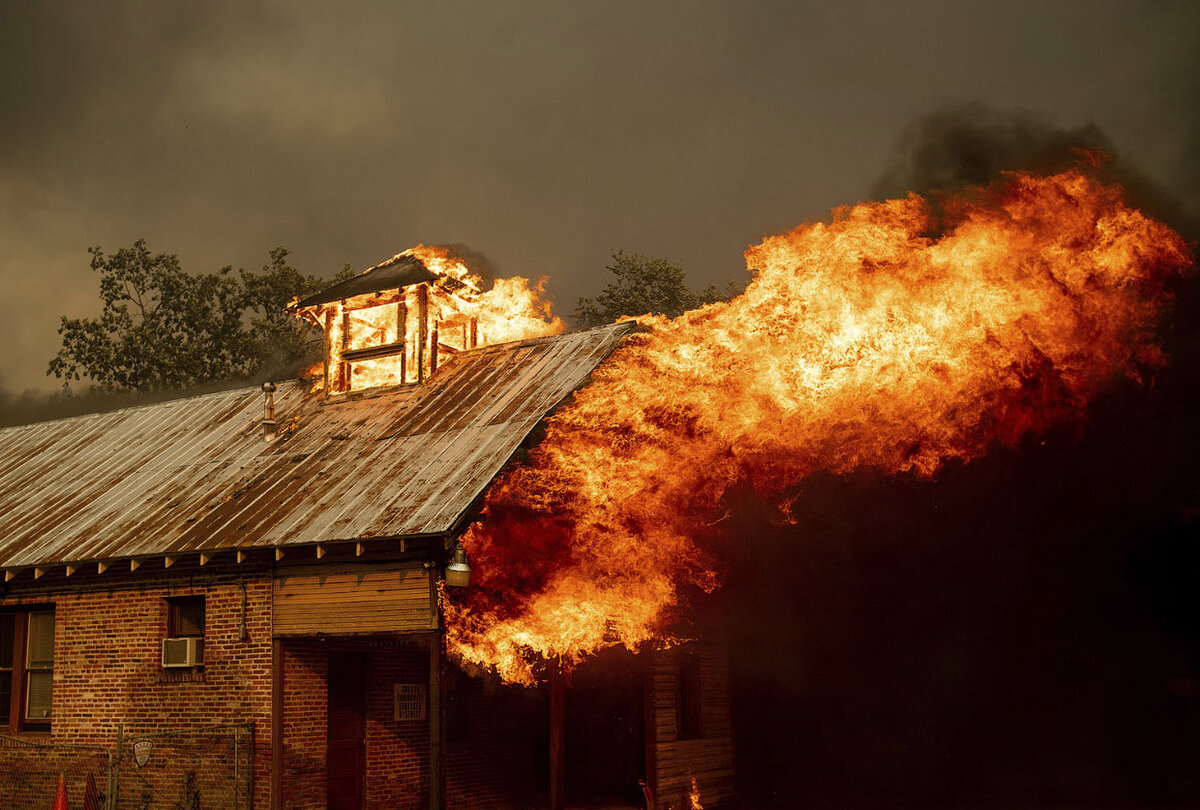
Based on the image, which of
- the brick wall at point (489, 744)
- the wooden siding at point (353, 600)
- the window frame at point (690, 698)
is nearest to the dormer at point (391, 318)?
the wooden siding at point (353, 600)

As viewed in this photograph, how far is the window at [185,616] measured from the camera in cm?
1479

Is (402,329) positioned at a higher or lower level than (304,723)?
higher

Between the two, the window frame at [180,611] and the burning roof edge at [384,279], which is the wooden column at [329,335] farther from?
the window frame at [180,611]

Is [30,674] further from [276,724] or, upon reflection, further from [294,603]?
[294,603]

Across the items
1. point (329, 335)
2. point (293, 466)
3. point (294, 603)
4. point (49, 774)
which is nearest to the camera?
point (294, 603)

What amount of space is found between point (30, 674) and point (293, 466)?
17.6 ft

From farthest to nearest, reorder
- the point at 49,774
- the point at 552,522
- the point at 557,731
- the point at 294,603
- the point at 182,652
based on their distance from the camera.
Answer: the point at 49,774 < the point at 182,652 < the point at 557,731 < the point at 294,603 < the point at 552,522

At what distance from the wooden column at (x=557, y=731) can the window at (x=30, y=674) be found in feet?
26.0

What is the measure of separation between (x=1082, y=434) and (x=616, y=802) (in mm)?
8356

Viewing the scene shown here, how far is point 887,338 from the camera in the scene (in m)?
12.7

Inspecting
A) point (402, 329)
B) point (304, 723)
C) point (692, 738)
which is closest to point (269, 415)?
point (402, 329)

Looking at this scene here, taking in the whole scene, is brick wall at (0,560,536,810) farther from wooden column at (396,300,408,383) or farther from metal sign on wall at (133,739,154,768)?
wooden column at (396,300,408,383)

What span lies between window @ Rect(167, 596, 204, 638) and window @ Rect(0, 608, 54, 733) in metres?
2.72

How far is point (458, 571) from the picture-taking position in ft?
38.9
